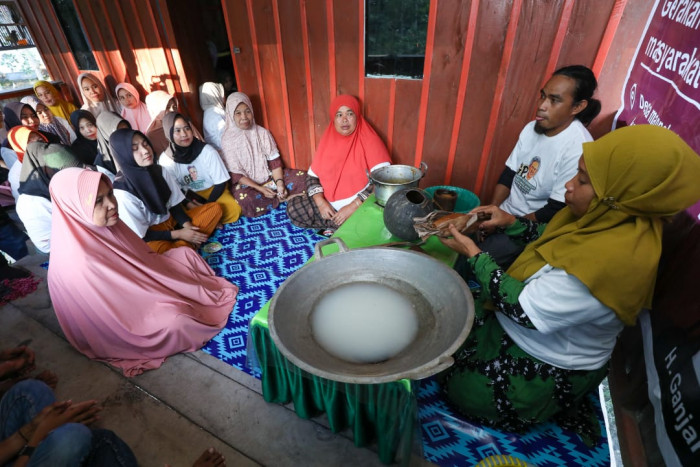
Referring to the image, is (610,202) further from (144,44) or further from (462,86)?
(144,44)

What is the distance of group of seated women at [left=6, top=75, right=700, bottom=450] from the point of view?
111 cm

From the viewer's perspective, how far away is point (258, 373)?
214cm

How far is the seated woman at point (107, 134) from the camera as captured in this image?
363cm

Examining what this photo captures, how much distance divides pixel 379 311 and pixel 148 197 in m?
2.56

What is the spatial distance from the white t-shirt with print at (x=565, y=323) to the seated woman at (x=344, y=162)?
1.85 m

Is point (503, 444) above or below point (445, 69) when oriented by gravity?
below

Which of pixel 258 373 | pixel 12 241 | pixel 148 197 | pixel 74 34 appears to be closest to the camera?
pixel 258 373

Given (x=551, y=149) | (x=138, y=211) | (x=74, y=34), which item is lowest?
(x=138, y=211)

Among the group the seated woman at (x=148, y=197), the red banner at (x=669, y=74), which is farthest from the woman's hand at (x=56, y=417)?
the red banner at (x=669, y=74)

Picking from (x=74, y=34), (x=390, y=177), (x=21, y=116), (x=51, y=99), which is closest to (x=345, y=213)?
(x=390, y=177)

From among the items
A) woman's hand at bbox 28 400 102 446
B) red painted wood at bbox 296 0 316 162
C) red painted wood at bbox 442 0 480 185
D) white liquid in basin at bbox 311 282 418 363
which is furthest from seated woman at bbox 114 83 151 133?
white liquid in basin at bbox 311 282 418 363

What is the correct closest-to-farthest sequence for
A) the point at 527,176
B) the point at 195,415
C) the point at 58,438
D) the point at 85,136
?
the point at 58,438 → the point at 195,415 → the point at 527,176 → the point at 85,136

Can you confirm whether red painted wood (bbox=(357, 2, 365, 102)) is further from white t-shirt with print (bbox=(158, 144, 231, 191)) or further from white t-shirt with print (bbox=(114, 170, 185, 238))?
white t-shirt with print (bbox=(114, 170, 185, 238))

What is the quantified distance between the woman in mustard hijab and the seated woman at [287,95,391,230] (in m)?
1.65
